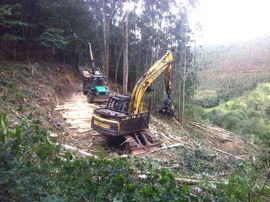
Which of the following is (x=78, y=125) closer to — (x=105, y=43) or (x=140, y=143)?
(x=140, y=143)

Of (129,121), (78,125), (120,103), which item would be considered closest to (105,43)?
(78,125)

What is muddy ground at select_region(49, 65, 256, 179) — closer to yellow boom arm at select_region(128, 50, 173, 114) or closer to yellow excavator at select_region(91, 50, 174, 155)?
yellow excavator at select_region(91, 50, 174, 155)

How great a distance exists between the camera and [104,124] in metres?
9.05

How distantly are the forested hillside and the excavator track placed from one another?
7 cm

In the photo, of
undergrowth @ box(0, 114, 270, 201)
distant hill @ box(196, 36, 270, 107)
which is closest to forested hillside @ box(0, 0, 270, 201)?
undergrowth @ box(0, 114, 270, 201)

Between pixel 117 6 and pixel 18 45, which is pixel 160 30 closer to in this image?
pixel 117 6

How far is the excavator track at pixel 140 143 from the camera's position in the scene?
914cm

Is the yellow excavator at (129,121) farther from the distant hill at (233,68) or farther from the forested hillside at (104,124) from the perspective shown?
the distant hill at (233,68)

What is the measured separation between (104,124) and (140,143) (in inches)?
55.6

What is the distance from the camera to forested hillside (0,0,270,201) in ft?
10.7

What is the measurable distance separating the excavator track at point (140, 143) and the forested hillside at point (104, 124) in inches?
2.7

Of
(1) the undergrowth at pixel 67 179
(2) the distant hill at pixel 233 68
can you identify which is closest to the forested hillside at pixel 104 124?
(1) the undergrowth at pixel 67 179

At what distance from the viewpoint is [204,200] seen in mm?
3439

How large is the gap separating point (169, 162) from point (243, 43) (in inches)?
2973
